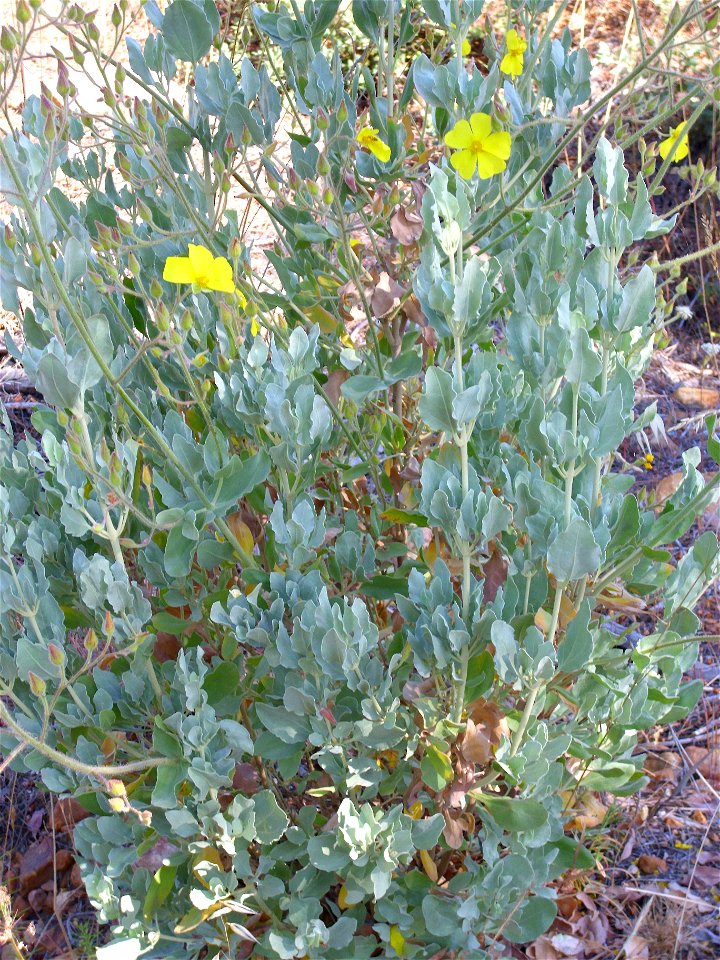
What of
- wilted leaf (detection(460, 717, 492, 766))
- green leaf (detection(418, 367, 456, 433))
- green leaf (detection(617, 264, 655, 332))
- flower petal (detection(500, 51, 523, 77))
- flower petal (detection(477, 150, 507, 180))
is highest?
flower petal (detection(500, 51, 523, 77))

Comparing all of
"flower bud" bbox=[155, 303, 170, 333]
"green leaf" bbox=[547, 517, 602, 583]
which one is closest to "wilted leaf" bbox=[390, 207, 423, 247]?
"flower bud" bbox=[155, 303, 170, 333]

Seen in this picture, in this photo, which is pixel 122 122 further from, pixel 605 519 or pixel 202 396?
pixel 605 519

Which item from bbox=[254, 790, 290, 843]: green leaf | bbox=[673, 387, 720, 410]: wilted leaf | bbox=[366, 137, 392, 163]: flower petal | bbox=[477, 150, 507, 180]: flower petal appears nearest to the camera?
bbox=[254, 790, 290, 843]: green leaf

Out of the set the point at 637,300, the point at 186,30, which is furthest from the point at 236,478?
the point at 186,30

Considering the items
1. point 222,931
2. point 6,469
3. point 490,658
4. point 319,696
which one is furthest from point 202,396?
point 222,931

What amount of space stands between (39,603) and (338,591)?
526 millimetres

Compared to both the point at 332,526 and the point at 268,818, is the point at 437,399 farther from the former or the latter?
the point at 268,818

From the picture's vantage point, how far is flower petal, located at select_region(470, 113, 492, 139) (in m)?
1.53

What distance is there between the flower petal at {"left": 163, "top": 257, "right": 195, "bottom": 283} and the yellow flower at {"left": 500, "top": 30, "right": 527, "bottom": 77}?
2.68 feet

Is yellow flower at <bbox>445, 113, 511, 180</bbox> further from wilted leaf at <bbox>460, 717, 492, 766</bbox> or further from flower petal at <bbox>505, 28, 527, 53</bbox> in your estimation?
wilted leaf at <bbox>460, 717, 492, 766</bbox>

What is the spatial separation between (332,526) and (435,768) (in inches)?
18.0

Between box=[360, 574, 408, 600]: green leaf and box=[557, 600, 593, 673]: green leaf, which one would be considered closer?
box=[557, 600, 593, 673]: green leaf

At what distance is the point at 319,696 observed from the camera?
1404 mm

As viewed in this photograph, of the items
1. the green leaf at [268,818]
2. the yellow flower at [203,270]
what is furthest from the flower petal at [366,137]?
the green leaf at [268,818]
